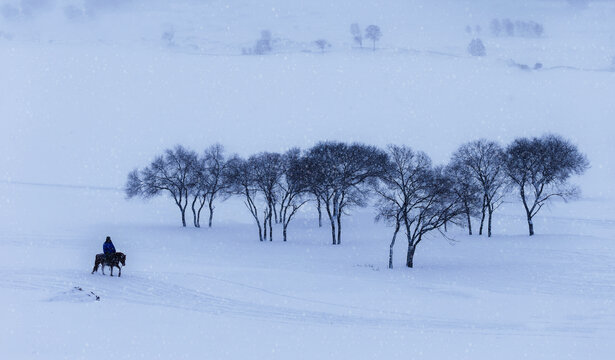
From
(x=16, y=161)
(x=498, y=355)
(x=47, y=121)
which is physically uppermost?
(x=47, y=121)

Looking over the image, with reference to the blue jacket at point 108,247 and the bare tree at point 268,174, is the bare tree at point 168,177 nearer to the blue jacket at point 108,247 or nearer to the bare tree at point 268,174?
the bare tree at point 268,174

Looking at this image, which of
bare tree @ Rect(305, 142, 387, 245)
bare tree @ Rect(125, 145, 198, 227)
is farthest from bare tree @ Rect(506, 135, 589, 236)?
bare tree @ Rect(125, 145, 198, 227)

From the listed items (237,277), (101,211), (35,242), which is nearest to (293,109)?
(101,211)

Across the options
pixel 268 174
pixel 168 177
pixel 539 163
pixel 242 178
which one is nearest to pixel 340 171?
pixel 268 174

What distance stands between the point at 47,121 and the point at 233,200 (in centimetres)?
10359

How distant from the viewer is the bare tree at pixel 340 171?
6225 centimetres

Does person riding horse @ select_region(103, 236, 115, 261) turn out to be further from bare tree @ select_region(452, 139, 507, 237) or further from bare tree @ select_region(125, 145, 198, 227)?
bare tree @ select_region(452, 139, 507, 237)

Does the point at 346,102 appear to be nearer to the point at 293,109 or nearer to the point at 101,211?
the point at 293,109

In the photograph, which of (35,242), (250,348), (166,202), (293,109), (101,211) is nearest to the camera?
(250,348)

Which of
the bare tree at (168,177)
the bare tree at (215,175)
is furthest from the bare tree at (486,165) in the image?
the bare tree at (168,177)

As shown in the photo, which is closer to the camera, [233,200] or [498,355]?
[498,355]

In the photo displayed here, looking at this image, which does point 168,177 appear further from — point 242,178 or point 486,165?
point 486,165

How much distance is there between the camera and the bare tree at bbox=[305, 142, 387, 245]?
6225 cm

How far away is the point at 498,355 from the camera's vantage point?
19.7m
